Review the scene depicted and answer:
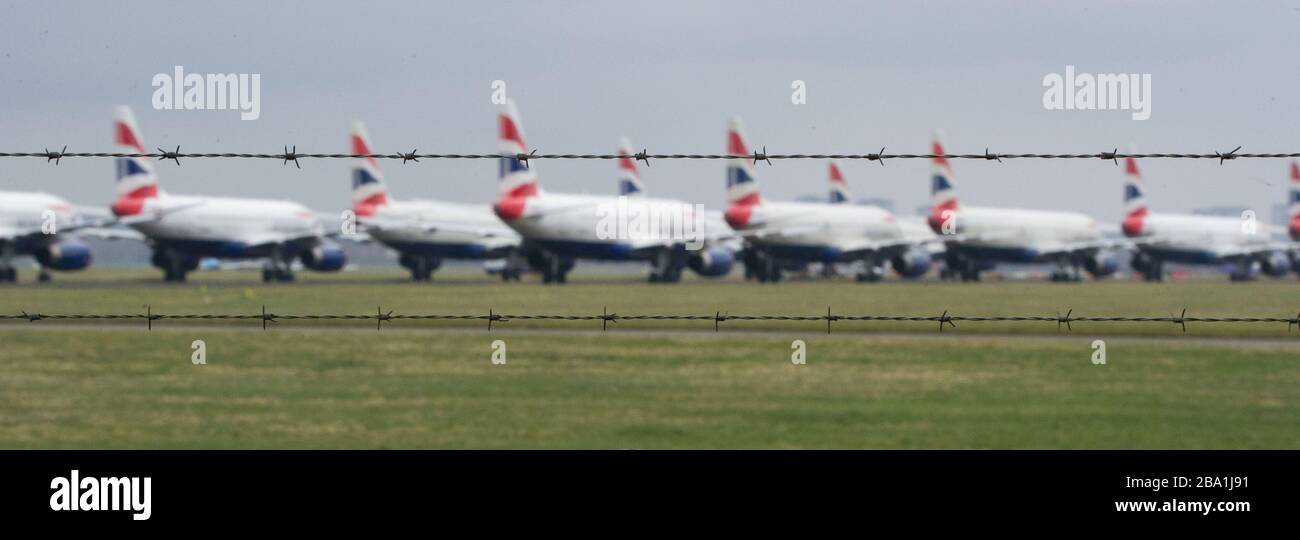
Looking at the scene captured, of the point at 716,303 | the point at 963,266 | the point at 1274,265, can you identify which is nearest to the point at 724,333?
the point at 716,303

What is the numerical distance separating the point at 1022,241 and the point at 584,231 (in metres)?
34.8

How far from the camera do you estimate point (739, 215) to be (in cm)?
9494

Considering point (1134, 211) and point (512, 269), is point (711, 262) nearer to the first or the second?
point (512, 269)

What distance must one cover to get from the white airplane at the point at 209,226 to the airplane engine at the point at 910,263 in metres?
34.8

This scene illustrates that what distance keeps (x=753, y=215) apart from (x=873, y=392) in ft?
219

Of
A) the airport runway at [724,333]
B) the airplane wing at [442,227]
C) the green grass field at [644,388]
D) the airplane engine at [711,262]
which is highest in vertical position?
the airplane wing at [442,227]

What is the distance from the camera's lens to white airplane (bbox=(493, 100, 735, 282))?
8450 centimetres

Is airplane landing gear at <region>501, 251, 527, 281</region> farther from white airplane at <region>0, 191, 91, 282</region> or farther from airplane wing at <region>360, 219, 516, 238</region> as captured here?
white airplane at <region>0, 191, 91, 282</region>

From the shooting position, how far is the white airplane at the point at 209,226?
86125 mm

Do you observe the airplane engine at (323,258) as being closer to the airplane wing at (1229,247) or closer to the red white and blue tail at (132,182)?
the red white and blue tail at (132,182)

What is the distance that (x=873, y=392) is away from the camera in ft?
94.9

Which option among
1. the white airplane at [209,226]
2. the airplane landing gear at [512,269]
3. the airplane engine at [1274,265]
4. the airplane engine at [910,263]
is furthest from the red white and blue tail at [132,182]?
the airplane engine at [1274,265]
